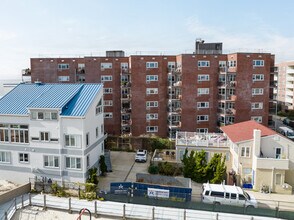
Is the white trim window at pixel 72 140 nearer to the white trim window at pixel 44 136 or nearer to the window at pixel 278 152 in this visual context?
the white trim window at pixel 44 136

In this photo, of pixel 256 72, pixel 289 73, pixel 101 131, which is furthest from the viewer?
pixel 289 73

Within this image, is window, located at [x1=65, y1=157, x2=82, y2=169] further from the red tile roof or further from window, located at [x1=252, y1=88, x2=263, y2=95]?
window, located at [x1=252, y1=88, x2=263, y2=95]

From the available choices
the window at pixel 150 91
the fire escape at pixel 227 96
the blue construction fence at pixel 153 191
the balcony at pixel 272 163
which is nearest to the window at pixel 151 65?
the window at pixel 150 91

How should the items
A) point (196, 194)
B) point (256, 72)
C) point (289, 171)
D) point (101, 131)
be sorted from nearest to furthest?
point (196, 194) → point (289, 171) → point (101, 131) → point (256, 72)

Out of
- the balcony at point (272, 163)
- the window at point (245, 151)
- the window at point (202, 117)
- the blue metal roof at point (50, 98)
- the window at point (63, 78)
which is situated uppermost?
the window at point (63, 78)

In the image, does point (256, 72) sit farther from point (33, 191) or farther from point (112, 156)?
point (33, 191)

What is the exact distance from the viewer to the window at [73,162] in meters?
29.8

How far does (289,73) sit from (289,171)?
64.4m

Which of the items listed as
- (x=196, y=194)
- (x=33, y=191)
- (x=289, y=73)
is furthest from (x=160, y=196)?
(x=289, y=73)

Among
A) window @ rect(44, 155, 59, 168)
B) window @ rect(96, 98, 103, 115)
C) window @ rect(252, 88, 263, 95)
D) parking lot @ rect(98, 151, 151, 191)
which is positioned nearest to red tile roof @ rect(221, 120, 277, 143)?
window @ rect(252, 88, 263, 95)

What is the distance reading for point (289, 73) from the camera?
85.9 meters

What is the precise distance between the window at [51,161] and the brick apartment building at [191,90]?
68.0 feet

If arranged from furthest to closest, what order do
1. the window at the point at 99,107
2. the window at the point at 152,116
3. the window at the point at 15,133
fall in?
1. the window at the point at 152,116
2. the window at the point at 99,107
3. the window at the point at 15,133

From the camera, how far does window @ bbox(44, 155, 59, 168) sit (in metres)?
30.3
